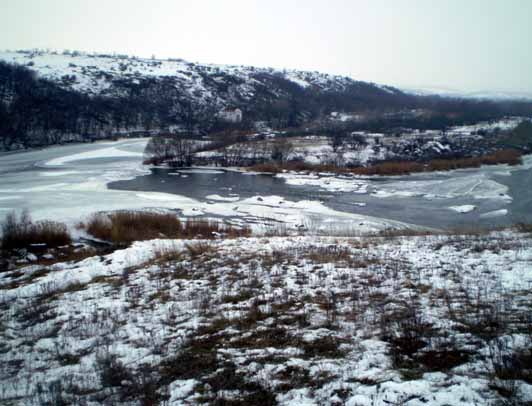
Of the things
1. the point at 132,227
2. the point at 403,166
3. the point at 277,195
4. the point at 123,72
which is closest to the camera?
the point at 132,227

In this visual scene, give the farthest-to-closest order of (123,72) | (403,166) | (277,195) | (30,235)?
(123,72) < (403,166) < (277,195) < (30,235)

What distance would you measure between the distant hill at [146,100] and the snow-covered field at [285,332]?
5394 centimetres

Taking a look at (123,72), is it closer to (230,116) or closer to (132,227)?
(230,116)

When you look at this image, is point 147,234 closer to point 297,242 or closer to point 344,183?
point 297,242

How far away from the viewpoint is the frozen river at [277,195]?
1827 centimetres

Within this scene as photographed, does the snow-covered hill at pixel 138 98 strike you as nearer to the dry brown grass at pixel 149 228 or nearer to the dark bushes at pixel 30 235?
the dry brown grass at pixel 149 228

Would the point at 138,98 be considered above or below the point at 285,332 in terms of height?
above

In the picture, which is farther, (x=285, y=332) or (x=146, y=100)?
(x=146, y=100)

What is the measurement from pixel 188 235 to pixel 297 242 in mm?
6056

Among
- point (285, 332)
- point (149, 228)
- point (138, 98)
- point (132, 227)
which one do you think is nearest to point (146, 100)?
point (138, 98)

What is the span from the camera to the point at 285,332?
3.96 m

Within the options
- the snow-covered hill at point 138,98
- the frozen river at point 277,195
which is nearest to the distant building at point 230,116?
the snow-covered hill at point 138,98

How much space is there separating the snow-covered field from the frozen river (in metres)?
10.3

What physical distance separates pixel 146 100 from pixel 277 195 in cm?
6613
